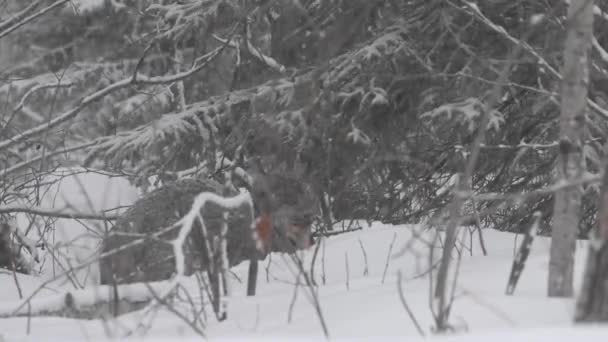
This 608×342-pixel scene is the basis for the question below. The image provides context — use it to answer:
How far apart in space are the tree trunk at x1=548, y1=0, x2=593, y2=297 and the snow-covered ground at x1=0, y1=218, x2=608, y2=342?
0.23 meters

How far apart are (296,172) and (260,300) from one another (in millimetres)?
3058

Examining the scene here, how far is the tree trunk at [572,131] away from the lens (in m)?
2.68

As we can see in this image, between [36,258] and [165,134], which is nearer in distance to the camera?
[165,134]

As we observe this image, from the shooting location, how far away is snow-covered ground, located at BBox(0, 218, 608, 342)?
2.21m

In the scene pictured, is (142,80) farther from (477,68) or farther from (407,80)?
(477,68)

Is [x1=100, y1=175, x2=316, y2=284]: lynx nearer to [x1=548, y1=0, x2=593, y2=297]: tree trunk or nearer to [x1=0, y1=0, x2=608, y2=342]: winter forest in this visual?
[x1=0, y1=0, x2=608, y2=342]: winter forest

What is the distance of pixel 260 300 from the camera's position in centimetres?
347

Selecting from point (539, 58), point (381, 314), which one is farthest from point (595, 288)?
point (539, 58)

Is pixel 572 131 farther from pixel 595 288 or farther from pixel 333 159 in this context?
pixel 333 159

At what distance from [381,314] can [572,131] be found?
0.96 m

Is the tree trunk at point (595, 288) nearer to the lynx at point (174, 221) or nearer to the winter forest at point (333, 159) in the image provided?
the winter forest at point (333, 159)

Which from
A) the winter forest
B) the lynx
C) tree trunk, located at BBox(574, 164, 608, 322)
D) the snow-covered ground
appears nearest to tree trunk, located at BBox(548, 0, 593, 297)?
the winter forest

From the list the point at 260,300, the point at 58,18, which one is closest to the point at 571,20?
the point at 260,300

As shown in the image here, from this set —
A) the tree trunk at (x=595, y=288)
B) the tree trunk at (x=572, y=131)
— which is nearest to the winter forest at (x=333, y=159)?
the tree trunk at (x=572, y=131)
